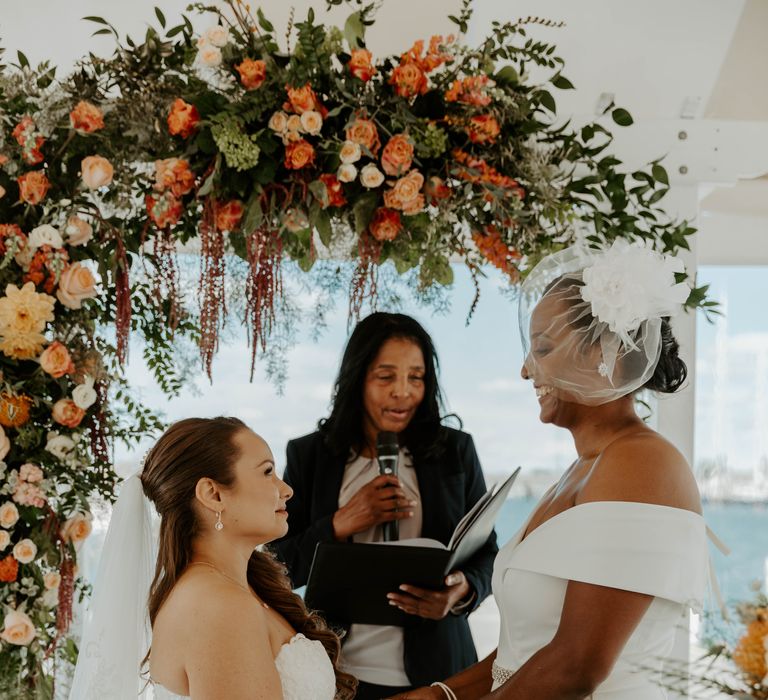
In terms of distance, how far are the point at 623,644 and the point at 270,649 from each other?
2.59 feet

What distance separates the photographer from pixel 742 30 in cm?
374

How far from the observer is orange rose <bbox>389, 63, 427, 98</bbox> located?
2.72 metres

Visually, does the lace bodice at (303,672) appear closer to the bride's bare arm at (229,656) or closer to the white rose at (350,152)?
the bride's bare arm at (229,656)

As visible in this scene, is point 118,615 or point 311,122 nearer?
point 118,615

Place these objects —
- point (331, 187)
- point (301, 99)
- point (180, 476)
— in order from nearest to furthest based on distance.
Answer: point (180, 476), point (301, 99), point (331, 187)

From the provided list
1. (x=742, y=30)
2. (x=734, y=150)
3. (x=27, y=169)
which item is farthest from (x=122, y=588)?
(x=742, y=30)

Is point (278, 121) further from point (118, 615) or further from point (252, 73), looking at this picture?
point (118, 615)

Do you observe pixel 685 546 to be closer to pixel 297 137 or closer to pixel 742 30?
pixel 297 137

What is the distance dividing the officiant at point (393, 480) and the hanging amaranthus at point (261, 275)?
1.35ft

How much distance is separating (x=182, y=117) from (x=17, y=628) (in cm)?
160

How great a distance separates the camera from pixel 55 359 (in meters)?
2.80

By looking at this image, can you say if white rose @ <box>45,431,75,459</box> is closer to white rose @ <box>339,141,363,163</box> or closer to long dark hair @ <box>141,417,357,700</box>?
long dark hair @ <box>141,417,357,700</box>

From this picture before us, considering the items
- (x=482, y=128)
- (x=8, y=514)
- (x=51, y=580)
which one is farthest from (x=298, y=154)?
(x=51, y=580)

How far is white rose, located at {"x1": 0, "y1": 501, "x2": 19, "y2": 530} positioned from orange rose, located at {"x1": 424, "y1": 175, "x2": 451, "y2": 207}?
1.58 metres
